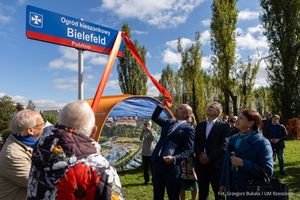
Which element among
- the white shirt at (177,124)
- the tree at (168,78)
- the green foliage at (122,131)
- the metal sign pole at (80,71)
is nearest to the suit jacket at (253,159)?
the white shirt at (177,124)

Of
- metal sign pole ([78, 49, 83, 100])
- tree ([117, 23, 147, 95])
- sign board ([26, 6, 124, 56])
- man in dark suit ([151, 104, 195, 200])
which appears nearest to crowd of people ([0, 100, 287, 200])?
man in dark suit ([151, 104, 195, 200])

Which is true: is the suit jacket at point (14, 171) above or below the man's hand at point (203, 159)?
above

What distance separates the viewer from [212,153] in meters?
4.99

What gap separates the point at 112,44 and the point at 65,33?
2.82 feet

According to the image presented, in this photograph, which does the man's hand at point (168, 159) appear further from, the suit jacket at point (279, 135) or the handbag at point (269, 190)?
the suit jacket at point (279, 135)

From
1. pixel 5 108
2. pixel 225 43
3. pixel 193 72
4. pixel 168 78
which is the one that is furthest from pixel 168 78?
pixel 5 108

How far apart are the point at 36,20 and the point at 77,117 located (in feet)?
8.19

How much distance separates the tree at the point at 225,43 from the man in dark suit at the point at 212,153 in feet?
79.4

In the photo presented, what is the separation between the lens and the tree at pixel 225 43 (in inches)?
1127

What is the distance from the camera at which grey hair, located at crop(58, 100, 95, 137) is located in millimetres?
2195

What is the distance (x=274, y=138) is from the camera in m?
9.86

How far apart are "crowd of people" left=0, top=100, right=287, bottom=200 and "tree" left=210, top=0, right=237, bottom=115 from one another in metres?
24.3

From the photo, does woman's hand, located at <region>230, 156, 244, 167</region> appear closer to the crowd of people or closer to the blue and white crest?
the crowd of people

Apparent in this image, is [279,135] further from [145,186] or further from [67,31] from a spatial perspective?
[67,31]
